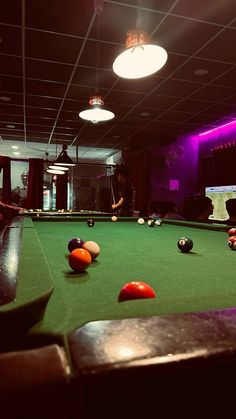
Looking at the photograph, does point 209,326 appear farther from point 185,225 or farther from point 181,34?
Answer: point 181,34

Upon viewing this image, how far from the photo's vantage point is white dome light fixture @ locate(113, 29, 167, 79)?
246cm

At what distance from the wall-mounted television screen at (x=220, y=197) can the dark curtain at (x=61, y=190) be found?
6376 millimetres

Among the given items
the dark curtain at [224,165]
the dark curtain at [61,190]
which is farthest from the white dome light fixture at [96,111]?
the dark curtain at [61,190]

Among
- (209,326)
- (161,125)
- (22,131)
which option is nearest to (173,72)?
(161,125)

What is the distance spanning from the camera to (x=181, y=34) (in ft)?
12.4

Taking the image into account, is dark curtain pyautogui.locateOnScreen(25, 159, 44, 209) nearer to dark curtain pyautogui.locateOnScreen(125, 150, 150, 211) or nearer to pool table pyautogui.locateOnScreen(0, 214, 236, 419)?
dark curtain pyautogui.locateOnScreen(125, 150, 150, 211)

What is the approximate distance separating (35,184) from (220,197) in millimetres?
6716

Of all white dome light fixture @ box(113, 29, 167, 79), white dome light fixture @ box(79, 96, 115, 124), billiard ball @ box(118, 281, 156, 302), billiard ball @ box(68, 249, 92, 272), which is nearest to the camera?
billiard ball @ box(118, 281, 156, 302)

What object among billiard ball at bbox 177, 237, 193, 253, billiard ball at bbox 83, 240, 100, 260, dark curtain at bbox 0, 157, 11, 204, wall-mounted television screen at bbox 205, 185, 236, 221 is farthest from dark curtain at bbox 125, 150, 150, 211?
billiard ball at bbox 83, 240, 100, 260

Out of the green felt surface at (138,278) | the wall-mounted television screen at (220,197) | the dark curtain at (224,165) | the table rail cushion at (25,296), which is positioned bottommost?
the green felt surface at (138,278)

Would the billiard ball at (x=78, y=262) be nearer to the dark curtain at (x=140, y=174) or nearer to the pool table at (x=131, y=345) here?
the pool table at (x=131, y=345)

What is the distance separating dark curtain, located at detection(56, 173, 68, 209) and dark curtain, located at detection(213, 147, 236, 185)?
6.58m

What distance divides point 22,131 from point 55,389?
9.36 m

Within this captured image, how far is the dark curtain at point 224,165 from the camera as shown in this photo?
738 cm
